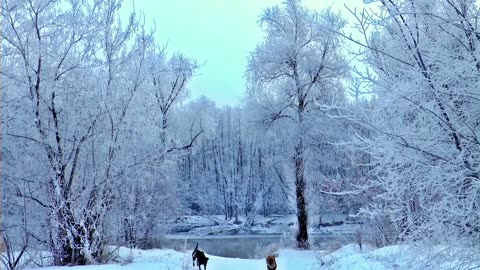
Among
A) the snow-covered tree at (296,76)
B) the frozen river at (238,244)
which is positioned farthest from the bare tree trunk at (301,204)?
the frozen river at (238,244)

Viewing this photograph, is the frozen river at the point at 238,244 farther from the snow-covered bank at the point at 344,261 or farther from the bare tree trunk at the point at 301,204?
the snow-covered bank at the point at 344,261

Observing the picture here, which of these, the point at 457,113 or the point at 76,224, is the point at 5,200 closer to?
the point at 76,224

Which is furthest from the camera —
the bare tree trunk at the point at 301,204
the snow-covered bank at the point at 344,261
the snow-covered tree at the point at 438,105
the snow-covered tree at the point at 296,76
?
the bare tree trunk at the point at 301,204

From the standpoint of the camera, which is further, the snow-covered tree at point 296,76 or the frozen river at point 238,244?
the frozen river at point 238,244

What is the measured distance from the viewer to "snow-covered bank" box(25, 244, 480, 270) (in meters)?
3.92

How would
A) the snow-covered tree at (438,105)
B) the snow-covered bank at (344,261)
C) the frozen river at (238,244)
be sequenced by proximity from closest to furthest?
the snow-covered tree at (438,105), the snow-covered bank at (344,261), the frozen river at (238,244)

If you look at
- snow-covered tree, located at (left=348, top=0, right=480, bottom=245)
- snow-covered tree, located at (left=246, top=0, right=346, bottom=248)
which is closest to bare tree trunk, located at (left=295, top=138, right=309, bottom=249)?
snow-covered tree, located at (left=246, top=0, right=346, bottom=248)

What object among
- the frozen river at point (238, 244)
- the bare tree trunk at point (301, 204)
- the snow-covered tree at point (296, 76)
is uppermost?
the snow-covered tree at point (296, 76)

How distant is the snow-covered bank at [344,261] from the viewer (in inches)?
154

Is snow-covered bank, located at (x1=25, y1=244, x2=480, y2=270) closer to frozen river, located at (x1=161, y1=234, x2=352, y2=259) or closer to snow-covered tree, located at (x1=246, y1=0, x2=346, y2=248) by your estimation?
frozen river, located at (x1=161, y1=234, x2=352, y2=259)

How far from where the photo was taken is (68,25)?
973cm

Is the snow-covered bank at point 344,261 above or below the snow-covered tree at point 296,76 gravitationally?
below

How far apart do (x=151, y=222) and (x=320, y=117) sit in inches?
297

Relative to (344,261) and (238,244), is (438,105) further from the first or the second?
(238,244)
